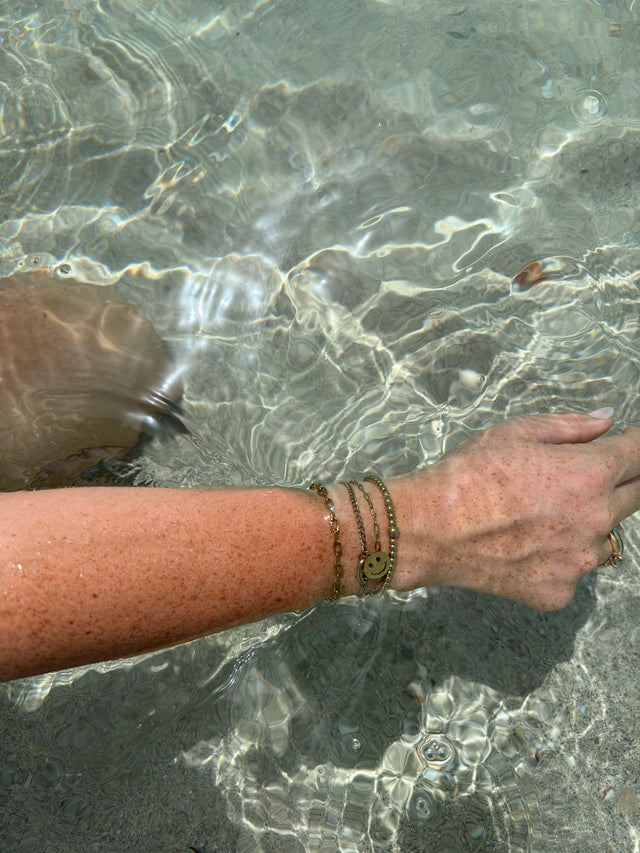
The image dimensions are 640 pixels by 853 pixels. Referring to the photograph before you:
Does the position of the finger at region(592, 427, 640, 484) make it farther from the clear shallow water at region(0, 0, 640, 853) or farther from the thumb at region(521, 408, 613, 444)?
the clear shallow water at region(0, 0, 640, 853)

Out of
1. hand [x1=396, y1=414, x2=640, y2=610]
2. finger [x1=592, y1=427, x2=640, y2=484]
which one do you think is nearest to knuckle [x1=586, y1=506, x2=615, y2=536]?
hand [x1=396, y1=414, x2=640, y2=610]

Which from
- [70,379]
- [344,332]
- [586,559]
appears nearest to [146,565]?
[70,379]

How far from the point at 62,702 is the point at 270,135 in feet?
8.82

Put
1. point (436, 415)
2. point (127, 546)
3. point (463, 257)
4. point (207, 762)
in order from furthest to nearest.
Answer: point (463, 257) → point (436, 415) → point (207, 762) → point (127, 546)

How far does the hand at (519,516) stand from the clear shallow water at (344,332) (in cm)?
53

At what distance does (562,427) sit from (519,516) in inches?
16.3

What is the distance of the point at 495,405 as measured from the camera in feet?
9.91

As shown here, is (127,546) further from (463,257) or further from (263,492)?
(463,257)

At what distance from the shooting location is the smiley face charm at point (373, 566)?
7.27 ft

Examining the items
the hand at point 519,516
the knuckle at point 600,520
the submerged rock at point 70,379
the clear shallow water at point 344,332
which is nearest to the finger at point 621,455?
the hand at point 519,516

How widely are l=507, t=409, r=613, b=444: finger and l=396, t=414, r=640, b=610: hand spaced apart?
35mm

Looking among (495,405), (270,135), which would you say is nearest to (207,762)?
(495,405)

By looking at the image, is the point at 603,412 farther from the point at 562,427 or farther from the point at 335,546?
the point at 335,546

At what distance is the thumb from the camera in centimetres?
243
